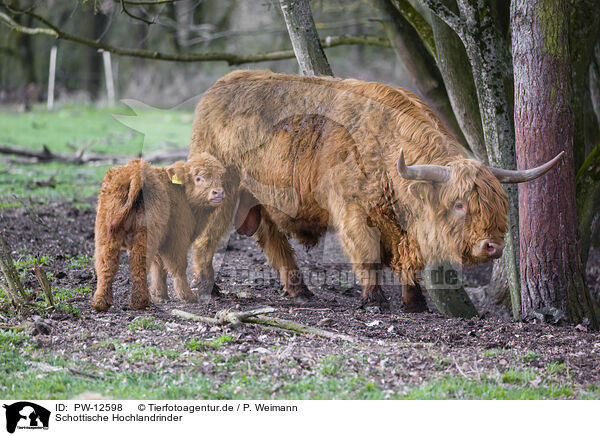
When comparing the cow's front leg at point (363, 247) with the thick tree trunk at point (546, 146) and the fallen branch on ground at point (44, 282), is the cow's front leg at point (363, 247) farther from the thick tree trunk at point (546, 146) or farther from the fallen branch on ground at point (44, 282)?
the fallen branch on ground at point (44, 282)

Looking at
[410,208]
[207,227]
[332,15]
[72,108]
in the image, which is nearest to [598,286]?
[410,208]

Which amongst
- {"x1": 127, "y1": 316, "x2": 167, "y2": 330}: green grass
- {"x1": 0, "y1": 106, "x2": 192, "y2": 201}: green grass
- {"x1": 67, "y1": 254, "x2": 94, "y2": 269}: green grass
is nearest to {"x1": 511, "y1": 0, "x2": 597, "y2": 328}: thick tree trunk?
{"x1": 127, "y1": 316, "x2": 167, "y2": 330}: green grass

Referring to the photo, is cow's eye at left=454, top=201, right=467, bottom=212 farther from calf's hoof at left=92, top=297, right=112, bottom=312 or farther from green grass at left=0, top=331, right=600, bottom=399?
calf's hoof at left=92, top=297, right=112, bottom=312

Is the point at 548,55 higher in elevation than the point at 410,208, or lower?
higher

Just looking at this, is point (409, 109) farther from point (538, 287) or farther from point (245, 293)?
point (245, 293)

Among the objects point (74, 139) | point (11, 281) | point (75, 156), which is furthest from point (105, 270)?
point (74, 139)

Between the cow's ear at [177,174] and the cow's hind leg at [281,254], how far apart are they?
3.87 ft

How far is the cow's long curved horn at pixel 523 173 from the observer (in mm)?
5543

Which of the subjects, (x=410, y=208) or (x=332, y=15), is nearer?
(x=410, y=208)

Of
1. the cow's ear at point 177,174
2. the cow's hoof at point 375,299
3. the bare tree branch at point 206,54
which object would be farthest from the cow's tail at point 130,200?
the bare tree branch at point 206,54

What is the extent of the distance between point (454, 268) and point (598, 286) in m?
3.16

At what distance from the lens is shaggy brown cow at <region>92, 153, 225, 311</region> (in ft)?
18.9

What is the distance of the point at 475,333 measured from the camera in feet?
18.3

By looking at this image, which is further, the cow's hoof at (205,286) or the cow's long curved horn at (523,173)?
the cow's hoof at (205,286)
